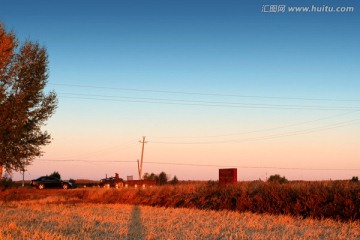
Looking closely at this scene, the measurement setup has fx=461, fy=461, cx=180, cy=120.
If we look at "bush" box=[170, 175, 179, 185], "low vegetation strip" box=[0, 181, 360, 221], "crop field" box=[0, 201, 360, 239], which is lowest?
"crop field" box=[0, 201, 360, 239]

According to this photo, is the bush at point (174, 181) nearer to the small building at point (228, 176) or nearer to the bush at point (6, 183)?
the bush at point (6, 183)

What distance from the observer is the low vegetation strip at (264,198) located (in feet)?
70.1

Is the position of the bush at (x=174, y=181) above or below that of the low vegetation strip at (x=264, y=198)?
above

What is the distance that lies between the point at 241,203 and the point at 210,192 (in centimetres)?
381

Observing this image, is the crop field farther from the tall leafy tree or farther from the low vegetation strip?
the tall leafy tree

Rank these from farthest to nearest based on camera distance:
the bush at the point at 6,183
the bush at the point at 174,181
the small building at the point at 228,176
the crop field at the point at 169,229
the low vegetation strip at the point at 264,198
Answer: the bush at the point at 174,181, the bush at the point at 6,183, the small building at the point at 228,176, the low vegetation strip at the point at 264,198, the crop field at the point at 169,229

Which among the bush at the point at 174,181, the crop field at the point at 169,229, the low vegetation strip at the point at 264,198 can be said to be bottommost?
the crop field at the point at 169,229

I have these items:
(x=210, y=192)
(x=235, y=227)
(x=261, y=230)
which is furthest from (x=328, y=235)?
(x=210, y=192)

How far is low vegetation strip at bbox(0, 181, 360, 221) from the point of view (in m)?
21.4

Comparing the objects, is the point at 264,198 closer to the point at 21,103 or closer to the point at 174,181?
the point at 21,103

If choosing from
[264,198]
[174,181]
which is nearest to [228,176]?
[264,198]

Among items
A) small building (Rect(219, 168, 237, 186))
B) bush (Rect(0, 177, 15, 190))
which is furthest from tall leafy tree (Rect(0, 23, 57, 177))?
small building (Rect(219, 168, 237, 186))

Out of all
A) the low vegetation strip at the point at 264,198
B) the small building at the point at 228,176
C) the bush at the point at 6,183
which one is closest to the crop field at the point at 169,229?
the low vegetation strip at the point at 264,198

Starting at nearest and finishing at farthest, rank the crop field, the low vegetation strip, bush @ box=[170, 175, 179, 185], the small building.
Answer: the crop field < the low vegetation strip < the small building < bush @ box=[170, 175, 179, 185]
